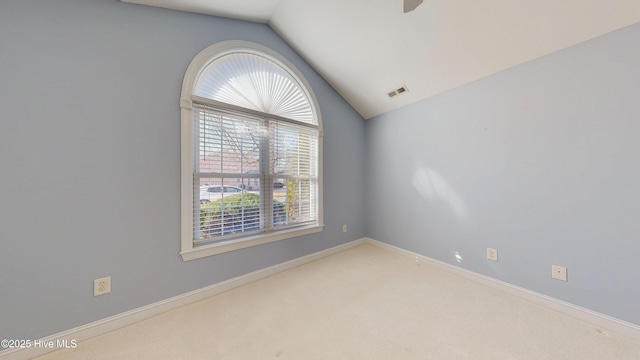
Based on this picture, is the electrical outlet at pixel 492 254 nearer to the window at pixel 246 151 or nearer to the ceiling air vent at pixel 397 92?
the window at pixel 246 151

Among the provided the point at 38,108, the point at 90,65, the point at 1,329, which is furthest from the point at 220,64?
the point at 1,329

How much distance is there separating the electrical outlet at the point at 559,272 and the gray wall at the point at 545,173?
3 cm

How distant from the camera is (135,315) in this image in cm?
164

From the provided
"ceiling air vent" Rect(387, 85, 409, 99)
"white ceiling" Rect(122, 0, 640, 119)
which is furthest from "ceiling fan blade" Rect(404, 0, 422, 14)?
"ceiling air vent" Rect(387, 85, 409, 99)

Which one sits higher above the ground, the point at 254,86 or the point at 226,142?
the point at 254,86

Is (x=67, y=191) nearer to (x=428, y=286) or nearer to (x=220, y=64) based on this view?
(x=220, y=64)

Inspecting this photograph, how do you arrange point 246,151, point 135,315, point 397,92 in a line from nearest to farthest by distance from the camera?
point 135,315 < point 246,151 < point 397,92

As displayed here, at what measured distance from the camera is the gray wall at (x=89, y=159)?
130 centimetres

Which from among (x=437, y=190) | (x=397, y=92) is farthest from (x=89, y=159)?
(x=437, y=190)

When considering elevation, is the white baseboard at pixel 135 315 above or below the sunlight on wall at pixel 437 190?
below

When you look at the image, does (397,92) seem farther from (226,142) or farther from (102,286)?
(102,286)

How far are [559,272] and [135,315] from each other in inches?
137

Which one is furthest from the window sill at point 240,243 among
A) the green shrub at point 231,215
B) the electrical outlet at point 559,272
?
the electrical outlet at point 559,272

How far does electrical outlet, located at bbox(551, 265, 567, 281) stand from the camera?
174 cm
